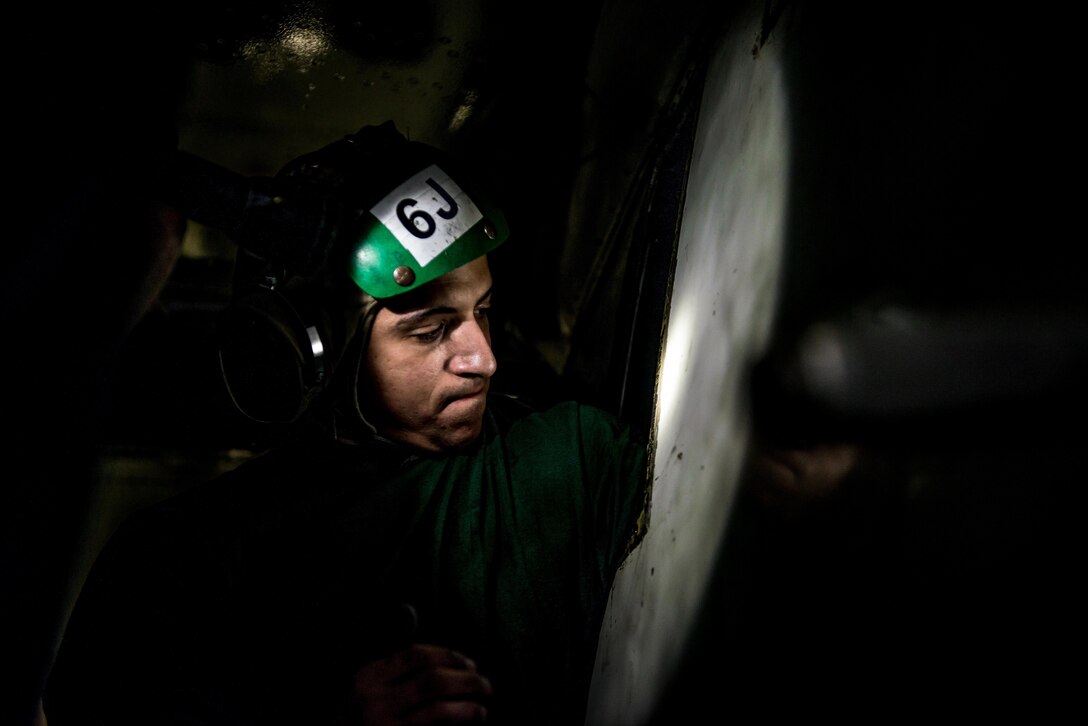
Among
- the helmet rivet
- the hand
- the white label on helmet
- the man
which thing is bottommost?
the hand

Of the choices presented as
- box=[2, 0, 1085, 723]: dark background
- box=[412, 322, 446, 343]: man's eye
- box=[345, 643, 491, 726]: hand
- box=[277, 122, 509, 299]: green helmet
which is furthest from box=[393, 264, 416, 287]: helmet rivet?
box=[345, 643, 491, 726]: hand

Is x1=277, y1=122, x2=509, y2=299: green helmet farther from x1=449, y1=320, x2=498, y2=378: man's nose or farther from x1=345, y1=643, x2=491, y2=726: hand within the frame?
x1=345, y1=643, x2=491, y2=726: hand

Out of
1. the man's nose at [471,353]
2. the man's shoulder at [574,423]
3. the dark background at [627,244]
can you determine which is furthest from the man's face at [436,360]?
the dark background at [627,244]

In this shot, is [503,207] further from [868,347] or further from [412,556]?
[868,347]

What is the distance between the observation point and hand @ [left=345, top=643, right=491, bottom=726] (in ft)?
3.20

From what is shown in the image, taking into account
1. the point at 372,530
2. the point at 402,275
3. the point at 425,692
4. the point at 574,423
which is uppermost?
the point at 402,275

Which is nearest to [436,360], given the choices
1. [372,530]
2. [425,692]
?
[372,530]

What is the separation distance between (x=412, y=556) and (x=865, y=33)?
868mm

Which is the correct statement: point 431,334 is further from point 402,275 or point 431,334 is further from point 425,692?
point 425,692

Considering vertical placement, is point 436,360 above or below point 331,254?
below

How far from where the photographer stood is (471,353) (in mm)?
1106

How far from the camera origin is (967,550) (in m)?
0.42

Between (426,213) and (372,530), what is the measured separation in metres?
0.47

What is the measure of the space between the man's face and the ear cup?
4.8 inches
